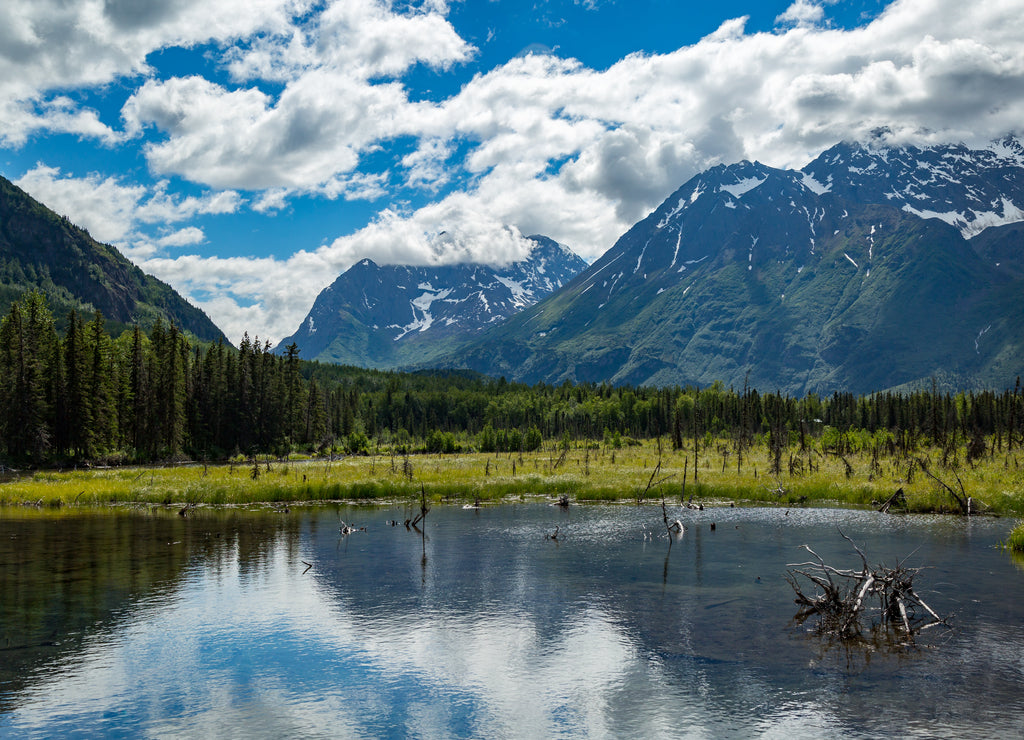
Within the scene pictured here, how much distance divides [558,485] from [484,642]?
46176mm

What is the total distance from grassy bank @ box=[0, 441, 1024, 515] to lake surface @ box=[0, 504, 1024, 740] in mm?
15295

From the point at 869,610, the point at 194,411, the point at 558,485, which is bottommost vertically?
the point at 869,610

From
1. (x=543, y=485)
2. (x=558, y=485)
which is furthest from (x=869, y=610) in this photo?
(x=543, y=485)

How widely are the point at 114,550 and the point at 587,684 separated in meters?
30.7

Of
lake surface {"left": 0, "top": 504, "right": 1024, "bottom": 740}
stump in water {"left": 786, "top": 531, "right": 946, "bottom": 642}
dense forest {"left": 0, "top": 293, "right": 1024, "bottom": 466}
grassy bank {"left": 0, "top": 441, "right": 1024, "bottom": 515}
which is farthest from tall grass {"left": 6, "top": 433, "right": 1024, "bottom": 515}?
stump in water {"left": 786, "top": 531, "right": 946, "bottom": 642}

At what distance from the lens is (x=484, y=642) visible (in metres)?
24.2

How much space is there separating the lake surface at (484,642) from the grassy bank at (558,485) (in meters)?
15.3

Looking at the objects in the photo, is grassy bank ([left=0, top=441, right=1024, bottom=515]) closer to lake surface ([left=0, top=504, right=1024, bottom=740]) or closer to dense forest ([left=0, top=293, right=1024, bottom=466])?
dense forest ([left=0, top=293, right=1024, bottom=466])

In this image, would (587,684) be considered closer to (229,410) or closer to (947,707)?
(947,707)

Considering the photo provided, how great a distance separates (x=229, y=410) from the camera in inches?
4747

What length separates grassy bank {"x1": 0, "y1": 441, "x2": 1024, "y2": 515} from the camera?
2269 inches

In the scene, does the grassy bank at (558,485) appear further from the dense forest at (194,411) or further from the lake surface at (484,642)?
the lake surface at (484,642)

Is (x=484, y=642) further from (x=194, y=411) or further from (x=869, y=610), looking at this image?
(x=194, y=411)

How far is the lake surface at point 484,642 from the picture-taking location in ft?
59.7
